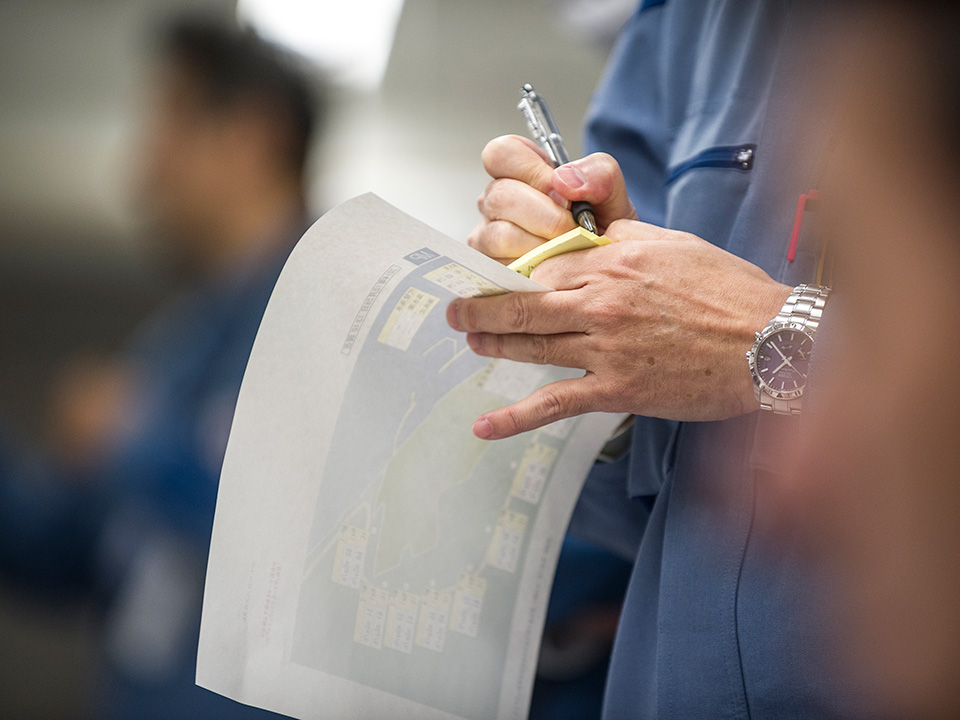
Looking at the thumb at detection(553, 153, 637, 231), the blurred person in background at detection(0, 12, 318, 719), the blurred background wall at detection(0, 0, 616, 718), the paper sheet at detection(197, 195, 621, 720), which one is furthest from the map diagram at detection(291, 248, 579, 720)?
the blurred background wall at detection(0, 0, 616, 718)

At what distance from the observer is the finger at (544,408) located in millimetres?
463

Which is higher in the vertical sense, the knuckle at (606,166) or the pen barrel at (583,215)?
the knuckle at (606,166)

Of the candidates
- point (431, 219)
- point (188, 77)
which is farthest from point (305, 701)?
point (431, 219)

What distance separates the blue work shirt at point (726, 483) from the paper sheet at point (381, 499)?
79 millimetres

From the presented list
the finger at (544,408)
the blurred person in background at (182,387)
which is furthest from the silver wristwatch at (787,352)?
the blurred person in background at (182,387)

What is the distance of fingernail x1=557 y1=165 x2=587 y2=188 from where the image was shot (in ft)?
1.61

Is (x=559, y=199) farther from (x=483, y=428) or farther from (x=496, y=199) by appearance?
(x=483, y=428)

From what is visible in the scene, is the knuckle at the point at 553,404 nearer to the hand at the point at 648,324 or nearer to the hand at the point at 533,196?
the hand at the point at 648,324

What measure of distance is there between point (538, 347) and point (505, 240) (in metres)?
0.09

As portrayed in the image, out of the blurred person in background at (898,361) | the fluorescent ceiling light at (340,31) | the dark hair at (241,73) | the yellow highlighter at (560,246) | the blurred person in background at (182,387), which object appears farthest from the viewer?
the fluorescent ceiling light at (340,31)

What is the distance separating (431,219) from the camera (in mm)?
2074

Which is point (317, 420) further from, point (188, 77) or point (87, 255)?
point (87, 255)

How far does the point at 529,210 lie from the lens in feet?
1.64

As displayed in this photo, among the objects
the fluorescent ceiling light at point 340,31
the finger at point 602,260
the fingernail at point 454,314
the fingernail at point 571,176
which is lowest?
the fingernail at point 454,314
